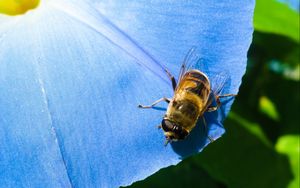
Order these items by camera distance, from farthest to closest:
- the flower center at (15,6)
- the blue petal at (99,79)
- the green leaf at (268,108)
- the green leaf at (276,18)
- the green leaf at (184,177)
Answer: the green leaf at (268,108), the green leaf at (276,18), the green leaf at (184,177), the flower center at (15,6), the blue petal at (99,79)

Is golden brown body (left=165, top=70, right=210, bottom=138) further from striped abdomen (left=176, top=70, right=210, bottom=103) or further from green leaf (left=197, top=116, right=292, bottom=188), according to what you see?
green leaf (left=197, top=116, right=292, bottom=188)

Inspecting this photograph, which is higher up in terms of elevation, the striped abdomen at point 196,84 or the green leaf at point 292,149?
the striped abdomen at point 196,84

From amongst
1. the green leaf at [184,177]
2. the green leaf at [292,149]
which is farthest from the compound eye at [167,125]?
the green leaf at [292,149]

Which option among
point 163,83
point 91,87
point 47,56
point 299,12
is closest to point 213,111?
point 163,83

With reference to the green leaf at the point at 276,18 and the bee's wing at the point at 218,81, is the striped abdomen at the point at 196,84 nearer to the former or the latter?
the bee's wing at the point at 218,81

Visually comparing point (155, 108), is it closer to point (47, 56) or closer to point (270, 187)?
point (47, 56)

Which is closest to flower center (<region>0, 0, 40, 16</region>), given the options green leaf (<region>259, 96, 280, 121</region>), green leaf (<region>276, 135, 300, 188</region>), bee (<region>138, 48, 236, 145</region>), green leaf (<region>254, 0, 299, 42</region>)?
bee (<region>138, 48, 236, 145</region>)
